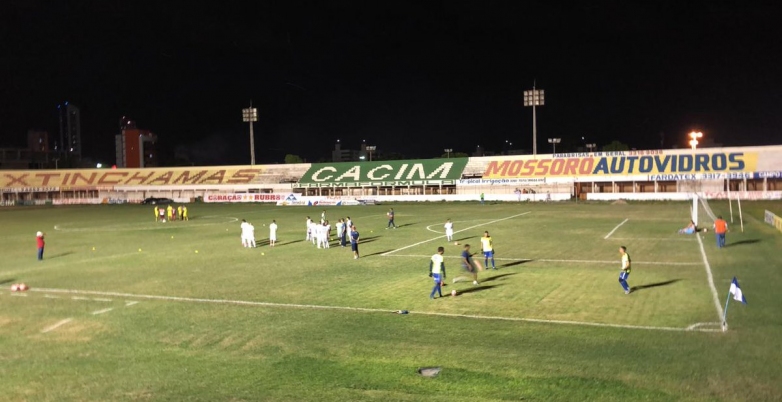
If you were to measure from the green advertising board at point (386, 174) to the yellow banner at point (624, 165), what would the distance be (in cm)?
552

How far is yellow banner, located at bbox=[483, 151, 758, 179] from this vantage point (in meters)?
66.9

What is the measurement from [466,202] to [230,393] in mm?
64217

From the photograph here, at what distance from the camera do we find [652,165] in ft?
229

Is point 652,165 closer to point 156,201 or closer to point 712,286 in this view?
point 712,286

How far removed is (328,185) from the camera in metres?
82.3

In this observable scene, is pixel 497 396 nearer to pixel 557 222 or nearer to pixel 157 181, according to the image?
pixel 557 222

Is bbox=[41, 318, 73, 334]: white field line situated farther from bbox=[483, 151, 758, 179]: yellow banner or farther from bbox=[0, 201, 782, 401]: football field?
bbox=[483, 151, 758, 179]: yellow banner

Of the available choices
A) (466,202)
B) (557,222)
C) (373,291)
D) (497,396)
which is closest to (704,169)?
(466,202)

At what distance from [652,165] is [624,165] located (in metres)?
3.11

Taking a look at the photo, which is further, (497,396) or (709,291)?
(709,291)

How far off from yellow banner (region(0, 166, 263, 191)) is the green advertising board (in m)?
10.9

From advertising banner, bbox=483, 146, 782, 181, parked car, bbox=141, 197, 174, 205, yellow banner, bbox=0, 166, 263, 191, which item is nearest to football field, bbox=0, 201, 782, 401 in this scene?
advertising banner, bbox=483, 146, 782, 181

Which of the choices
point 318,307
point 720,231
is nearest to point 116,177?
point 318,307

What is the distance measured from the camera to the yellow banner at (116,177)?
297ft
